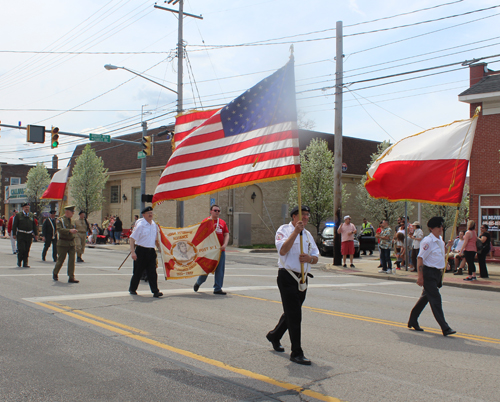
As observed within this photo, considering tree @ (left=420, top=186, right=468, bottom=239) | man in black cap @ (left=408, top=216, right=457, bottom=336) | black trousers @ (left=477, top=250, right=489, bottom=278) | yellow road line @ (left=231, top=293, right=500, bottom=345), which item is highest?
tree @ (left=420, top=186, right=468, bottom=239)

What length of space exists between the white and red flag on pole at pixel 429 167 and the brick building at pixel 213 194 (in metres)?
20.0

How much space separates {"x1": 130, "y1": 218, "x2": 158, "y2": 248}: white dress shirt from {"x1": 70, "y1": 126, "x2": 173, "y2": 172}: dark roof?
80.1 ft

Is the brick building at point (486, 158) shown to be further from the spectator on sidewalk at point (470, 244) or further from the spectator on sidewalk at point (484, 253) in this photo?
the spectator on sidewalk at point (470, 244)

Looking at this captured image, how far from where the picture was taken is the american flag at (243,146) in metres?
6.23

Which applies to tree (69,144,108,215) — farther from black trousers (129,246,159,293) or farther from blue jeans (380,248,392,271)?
black trousers (129,246,159,293)

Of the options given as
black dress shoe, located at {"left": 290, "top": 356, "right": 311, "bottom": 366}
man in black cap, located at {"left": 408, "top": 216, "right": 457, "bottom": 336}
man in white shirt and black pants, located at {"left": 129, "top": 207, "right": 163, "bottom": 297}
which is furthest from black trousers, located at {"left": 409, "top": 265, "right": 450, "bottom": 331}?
man in white shirt and black pants, located at {"left": 129, "top": 207, "right": 163, "bottom": 297}

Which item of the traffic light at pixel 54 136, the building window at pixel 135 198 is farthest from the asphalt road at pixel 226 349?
the building window at pixel 135 198

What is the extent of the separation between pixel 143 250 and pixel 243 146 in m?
4.34

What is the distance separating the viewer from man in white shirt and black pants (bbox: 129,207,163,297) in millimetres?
9828

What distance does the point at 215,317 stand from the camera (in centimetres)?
781

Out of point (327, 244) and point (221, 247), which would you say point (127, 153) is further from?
point (221, 247)

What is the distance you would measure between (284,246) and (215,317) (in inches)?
114

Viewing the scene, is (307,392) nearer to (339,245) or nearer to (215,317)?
(215,317)

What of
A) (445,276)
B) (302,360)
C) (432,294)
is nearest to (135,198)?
(445,276)
